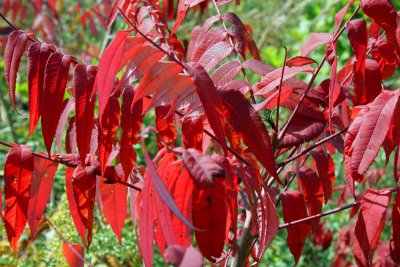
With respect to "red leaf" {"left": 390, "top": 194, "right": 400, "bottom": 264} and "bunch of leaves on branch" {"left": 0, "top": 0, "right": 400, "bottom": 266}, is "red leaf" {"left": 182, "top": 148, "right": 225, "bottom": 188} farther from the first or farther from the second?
"red leaf" {"left": 390, "top": 194, "right": 400, "bottom": 264}

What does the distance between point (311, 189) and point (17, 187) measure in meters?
0.64

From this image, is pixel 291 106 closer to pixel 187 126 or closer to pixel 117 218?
pixel 187 126

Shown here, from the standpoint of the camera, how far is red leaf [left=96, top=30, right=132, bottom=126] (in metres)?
1.03

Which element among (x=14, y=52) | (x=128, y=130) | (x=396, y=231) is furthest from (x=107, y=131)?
(x=396, y=231)

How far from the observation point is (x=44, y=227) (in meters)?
2.51

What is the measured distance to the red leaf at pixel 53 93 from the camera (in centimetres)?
111

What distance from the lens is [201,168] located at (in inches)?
36.3

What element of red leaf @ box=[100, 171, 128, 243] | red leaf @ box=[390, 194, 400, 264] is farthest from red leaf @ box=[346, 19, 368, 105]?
red leaf @ box=[100, 171, 128, 243]

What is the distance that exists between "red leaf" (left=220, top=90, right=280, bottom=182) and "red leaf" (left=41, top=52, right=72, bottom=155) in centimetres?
27

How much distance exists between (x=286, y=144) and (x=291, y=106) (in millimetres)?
114

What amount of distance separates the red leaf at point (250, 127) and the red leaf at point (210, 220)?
0.10 metres

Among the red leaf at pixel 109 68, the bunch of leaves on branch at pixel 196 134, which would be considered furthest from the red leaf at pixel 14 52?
the red leaf at pixel 109 68

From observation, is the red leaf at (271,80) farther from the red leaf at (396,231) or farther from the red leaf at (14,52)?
the red leaf at (14,52)

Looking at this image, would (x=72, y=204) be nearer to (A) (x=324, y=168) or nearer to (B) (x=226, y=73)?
(B) (x=226, y=73)
